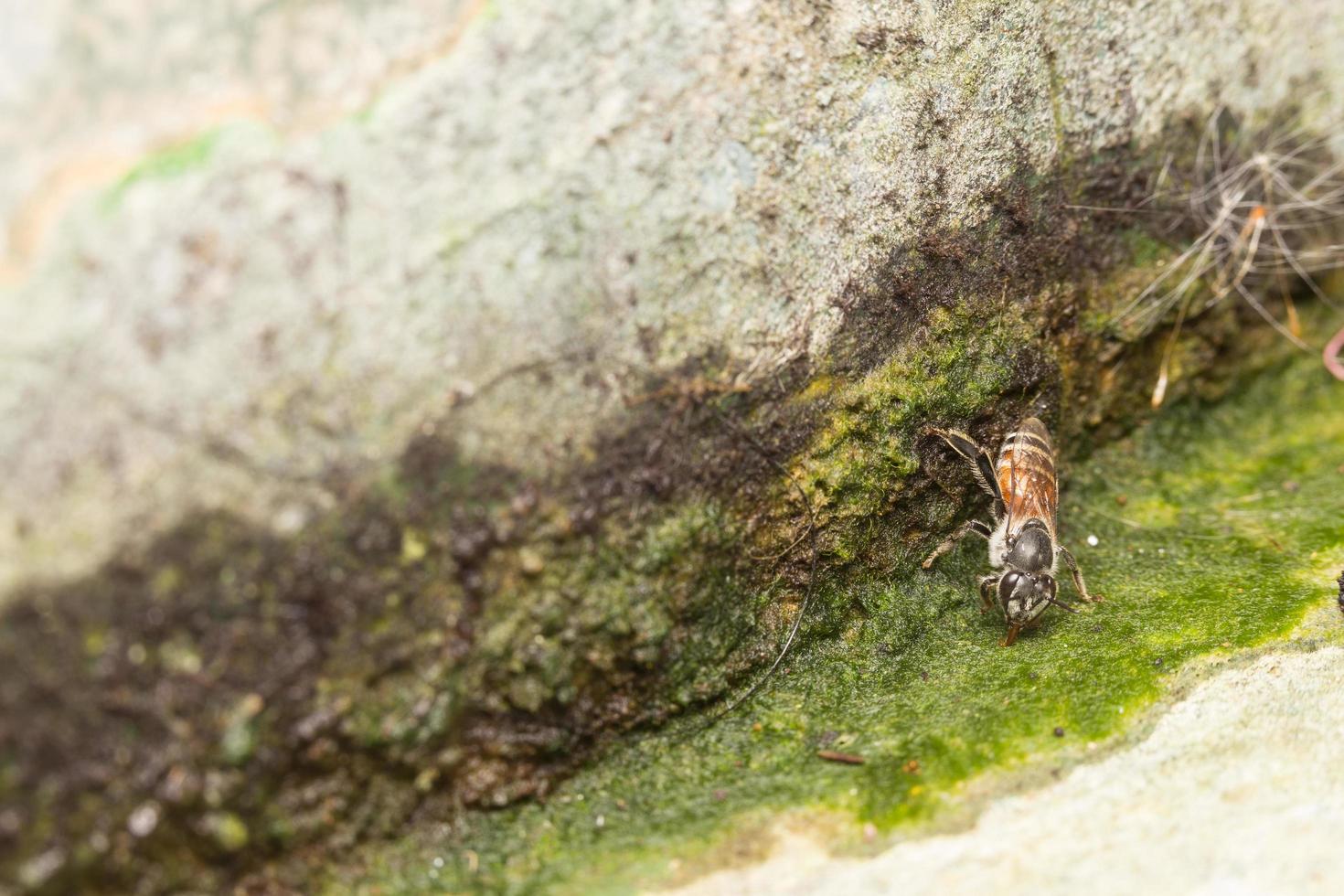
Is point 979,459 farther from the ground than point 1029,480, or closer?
farther from the ground

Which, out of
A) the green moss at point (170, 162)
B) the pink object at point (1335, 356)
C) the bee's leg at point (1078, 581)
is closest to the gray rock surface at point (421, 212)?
the green moss at point (170, 162)

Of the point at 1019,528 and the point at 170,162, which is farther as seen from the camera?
the point at 1019,528

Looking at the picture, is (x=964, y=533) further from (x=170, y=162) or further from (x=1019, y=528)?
(x=170, y=162)

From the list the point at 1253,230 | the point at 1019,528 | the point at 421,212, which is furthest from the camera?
the point at 1253,230

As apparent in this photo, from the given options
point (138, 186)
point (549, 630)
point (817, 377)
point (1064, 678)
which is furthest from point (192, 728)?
point (1064, 678)

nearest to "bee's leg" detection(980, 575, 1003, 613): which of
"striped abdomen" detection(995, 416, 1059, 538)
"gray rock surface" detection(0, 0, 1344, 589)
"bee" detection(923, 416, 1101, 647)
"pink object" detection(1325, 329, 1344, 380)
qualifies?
"bee" detection(923, 416, 1101, 647)

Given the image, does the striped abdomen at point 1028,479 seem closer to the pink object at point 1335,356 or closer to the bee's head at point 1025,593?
the bee's head at point 1025,593

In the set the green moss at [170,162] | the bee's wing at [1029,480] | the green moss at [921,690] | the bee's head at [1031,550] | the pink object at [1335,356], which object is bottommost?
the green moss at [921,690]

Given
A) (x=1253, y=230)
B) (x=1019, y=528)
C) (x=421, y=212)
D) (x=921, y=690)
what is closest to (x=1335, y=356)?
(x=1253, y=230)
